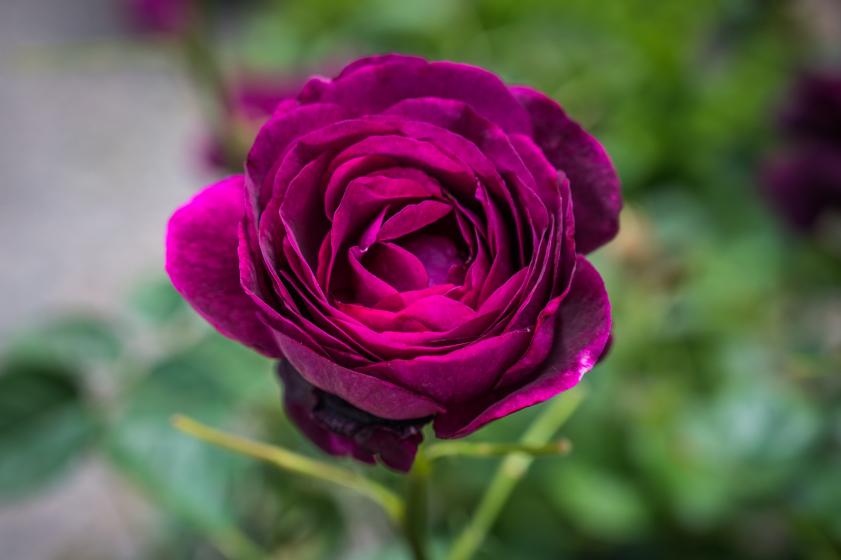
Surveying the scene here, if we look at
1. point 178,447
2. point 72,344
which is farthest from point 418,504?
point 72,344

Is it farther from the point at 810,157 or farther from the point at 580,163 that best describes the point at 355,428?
the point at 810,157

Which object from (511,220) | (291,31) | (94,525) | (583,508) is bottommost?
(94,525)

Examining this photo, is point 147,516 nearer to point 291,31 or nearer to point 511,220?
point 291,31

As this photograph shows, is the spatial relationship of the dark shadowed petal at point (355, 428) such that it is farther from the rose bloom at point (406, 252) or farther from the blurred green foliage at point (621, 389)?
the blurred green foliage at point (621, 389)

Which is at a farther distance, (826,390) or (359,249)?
(826,390)

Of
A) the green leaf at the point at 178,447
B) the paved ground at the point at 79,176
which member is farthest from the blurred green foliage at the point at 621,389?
the paved ground at the point at 79,176

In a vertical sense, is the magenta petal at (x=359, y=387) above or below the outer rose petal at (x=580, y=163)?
below

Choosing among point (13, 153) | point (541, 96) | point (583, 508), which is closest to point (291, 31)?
point (13, 153)
